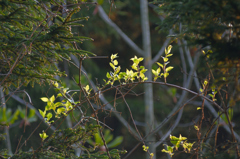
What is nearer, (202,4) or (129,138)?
(202,4)

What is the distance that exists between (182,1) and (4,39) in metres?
0.99

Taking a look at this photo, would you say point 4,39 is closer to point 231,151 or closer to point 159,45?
point 231,151

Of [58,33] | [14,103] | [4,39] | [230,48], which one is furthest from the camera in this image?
[14,103]

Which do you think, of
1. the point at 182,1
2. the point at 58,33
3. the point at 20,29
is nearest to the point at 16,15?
the point at 20,29

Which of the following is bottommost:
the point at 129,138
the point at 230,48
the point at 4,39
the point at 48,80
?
the point at 129,138

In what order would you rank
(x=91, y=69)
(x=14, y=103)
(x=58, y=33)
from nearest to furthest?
(x=58, y=33) < (x=14, y=103) < (x=91, y=69)

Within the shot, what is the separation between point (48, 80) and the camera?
4.76 feet

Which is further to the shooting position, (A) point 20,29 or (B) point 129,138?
(B) point 129,138

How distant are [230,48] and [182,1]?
39 cm

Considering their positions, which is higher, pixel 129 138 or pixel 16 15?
pixel 16 15

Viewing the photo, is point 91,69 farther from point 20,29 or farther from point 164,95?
point 20,29

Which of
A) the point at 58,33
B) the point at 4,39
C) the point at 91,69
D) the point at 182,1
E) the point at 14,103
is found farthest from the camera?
the point at 91,69

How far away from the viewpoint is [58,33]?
1.25 m

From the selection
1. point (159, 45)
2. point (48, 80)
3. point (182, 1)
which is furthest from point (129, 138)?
point (182, 1)
